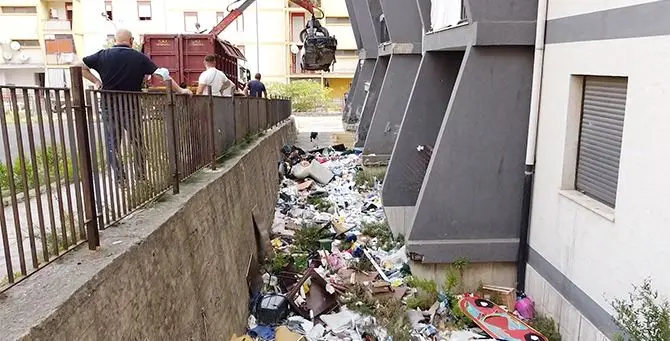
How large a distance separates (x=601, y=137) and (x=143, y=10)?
33.9 metres

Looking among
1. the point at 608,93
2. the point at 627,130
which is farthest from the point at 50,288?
the point at 608,93

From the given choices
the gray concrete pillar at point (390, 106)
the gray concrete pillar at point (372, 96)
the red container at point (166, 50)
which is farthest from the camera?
the gray concrete pillar at point (372, 96)

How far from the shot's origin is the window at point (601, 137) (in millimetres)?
4512

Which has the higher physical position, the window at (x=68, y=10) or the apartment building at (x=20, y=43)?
the window at (x=68, y=10)

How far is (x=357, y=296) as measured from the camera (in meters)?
5.95

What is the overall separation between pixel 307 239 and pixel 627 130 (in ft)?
15.0

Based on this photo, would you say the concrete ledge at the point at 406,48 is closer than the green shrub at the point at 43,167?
No

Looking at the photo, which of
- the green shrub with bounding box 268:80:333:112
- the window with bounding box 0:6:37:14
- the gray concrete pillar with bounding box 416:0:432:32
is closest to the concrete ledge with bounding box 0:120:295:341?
the gray concrete pillar with bounding box 416:0:432:32

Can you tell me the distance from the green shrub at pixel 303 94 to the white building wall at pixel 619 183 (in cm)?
2807

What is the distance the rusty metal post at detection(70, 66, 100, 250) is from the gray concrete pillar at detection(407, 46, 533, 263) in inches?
166

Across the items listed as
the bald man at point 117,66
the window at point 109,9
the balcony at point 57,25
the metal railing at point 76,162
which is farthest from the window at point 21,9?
the metal railing at point 76,162

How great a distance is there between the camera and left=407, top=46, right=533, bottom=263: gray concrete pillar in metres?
5.96

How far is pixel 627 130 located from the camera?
4.15 metres

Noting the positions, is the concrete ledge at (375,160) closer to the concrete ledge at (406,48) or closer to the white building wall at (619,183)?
the concrete ledge at (406,48)
